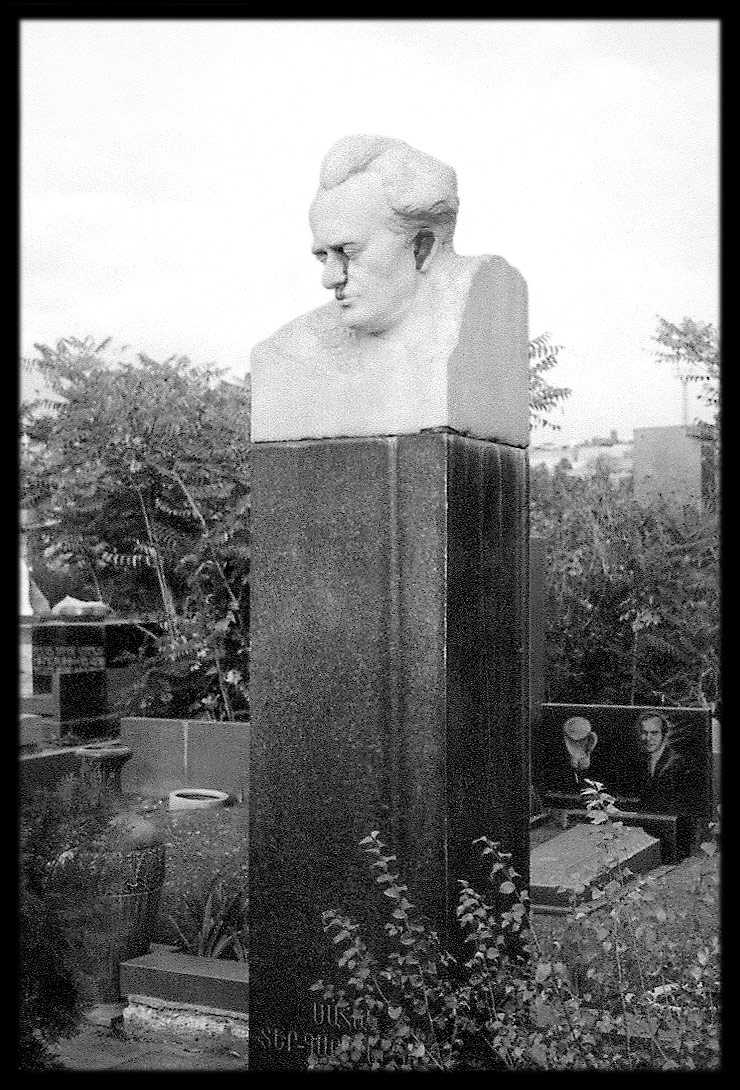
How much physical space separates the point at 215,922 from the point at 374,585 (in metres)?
2.26

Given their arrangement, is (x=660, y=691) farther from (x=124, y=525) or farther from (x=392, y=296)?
(x=392, y=296)

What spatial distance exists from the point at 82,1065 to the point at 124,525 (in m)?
7.19

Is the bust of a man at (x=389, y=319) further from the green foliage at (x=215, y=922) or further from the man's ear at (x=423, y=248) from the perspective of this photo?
the green foliage at (x=215, y=922)

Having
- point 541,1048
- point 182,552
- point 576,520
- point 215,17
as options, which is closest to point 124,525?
point 182,552

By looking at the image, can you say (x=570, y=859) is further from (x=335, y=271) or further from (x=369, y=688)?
(x=335, y=271)

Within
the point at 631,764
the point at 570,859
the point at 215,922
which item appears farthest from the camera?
the point at 631,764

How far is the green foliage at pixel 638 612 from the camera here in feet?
33.0

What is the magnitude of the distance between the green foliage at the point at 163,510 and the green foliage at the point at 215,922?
4480mm

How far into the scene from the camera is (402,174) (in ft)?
12.1

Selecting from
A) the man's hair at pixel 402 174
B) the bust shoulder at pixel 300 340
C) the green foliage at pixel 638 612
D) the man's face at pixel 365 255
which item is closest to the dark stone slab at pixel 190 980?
the bust shoulder at pixel 300 340

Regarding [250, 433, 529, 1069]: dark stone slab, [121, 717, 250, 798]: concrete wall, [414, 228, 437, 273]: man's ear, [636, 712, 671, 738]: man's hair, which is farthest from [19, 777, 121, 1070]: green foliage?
[636, 712, 671, 738]: man's hair

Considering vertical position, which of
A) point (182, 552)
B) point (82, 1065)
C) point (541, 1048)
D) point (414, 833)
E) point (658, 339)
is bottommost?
point (82, 1065)

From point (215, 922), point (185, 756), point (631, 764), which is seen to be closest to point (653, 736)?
point (631, 764)

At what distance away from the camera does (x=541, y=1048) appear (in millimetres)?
3059
